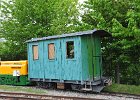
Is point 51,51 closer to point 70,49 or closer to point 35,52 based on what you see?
point 70,49


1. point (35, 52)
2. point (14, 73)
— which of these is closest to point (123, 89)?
point (35, 52)

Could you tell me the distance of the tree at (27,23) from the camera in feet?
80.5

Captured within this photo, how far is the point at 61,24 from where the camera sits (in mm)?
25562

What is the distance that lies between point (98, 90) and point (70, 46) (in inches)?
105

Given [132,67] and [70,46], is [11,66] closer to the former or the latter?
[70,46]

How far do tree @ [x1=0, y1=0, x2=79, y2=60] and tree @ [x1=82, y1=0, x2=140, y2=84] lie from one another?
513 centimetres

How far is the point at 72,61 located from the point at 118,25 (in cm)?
299

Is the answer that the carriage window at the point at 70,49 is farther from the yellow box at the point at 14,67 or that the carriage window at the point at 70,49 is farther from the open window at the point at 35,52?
the yellow box at the point at 14,67

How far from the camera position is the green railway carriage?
802 inches

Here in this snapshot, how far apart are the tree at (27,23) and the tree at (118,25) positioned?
513 centimetres

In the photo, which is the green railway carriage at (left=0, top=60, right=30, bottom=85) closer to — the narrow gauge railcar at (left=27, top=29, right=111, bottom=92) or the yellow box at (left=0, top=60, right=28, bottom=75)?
the yellow box at (left=0, top=60, right=28, bottom=75)

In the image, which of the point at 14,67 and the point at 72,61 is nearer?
the point at 72,61

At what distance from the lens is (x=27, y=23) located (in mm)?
24922

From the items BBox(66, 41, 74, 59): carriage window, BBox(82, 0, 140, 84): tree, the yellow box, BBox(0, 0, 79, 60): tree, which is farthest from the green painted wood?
BBox(0, 0, 79, 60): tree
